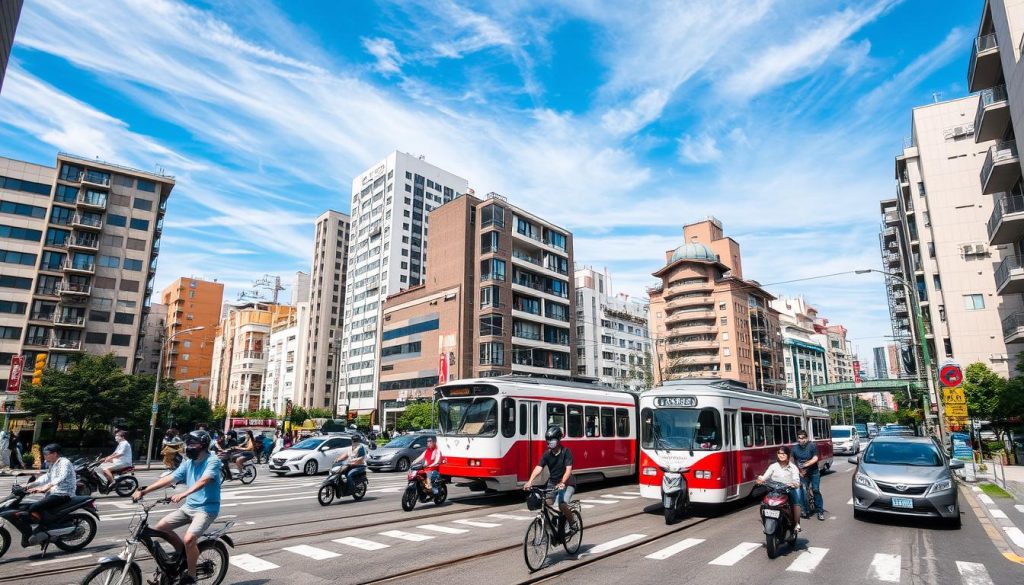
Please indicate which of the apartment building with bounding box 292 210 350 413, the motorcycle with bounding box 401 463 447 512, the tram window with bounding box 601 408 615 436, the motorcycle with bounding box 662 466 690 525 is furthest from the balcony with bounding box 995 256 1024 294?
the apartment building with bounding box 292 210 350 413

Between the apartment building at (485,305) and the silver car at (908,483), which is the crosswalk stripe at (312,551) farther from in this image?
the apartment building at (485,305)

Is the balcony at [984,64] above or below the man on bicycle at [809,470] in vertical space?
above

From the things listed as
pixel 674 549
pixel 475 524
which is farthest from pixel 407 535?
pixel 674 549

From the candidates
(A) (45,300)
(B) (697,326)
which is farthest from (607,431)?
(B) (697,326)

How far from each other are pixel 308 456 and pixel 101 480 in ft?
27.2

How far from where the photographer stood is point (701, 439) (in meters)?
12.2

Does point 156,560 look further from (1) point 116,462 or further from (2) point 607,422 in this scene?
(2) point 607,422

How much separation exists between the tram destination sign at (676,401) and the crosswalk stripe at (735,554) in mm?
3551

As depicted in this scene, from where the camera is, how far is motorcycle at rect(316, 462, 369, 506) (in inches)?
552

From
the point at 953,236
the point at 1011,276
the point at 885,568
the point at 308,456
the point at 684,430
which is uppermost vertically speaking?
the point at 953,236

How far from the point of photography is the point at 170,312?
113m

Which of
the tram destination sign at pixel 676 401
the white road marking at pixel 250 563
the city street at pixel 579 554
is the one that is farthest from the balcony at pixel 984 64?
the white road marking at pixel 250 563

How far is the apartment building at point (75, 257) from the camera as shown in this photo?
5719cm

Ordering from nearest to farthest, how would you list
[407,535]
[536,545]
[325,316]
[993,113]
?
1. [536,545]
2. [407,535]
3. [993,113]
4. [325,316]
